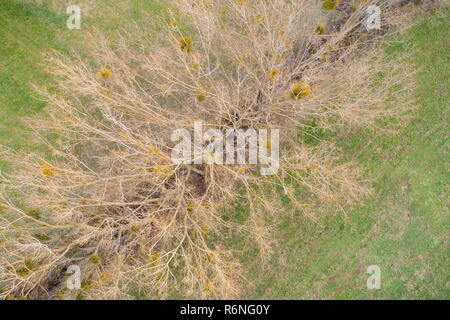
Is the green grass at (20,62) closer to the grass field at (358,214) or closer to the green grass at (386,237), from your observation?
the grass field at (358,214)

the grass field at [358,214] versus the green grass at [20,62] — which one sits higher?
the green grass at [20,62]

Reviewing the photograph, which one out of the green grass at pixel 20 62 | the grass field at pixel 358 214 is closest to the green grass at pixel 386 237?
the grass field at pixel 358 214

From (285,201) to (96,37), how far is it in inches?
332

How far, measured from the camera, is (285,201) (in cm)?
1105

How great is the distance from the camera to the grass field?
1088 centimetres

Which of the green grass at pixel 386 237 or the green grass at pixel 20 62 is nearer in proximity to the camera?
the green grass at pixel 20 62

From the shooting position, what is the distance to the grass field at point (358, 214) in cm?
1088

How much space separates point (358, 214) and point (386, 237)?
4.04ft

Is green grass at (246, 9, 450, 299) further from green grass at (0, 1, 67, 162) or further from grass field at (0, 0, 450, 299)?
green grass at (0, 1, 67, 162)

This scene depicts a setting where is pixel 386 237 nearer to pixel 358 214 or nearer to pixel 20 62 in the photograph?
pixel 358 214

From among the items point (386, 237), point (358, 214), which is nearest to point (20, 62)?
point (358, 214)

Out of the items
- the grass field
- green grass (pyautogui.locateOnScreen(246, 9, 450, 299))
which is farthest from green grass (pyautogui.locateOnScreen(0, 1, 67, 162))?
green grass (pyautogui.locateOnScreen(246, 9, 450, 299))

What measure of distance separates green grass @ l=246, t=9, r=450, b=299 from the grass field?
0.11 ft

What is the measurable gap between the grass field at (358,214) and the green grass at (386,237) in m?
0.03
